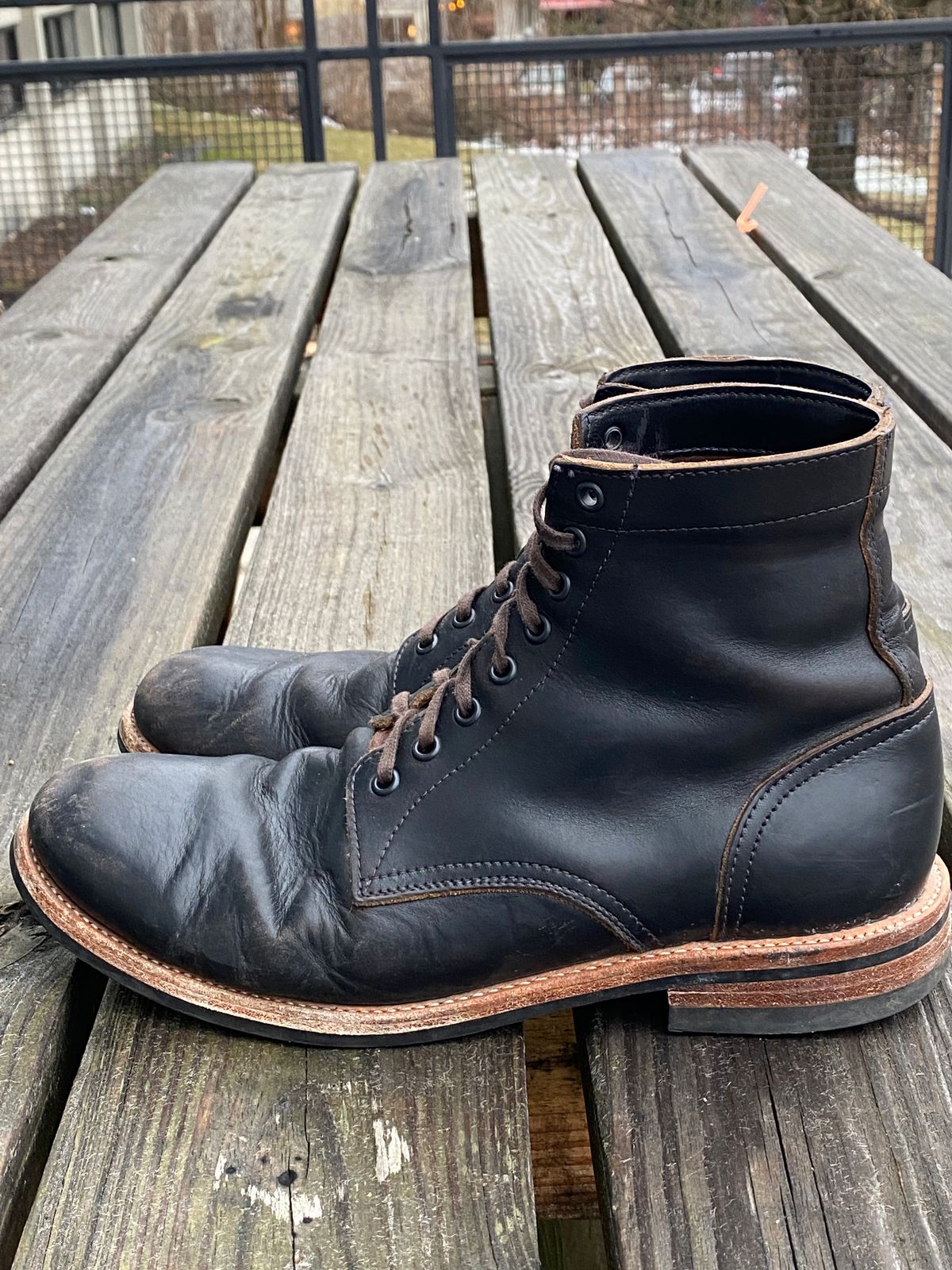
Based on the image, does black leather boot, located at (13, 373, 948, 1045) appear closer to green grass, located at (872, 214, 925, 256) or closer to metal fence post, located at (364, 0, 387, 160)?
metal fence post, located at (364, 0, 387, 160)

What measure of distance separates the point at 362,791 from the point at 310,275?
1.75 meters

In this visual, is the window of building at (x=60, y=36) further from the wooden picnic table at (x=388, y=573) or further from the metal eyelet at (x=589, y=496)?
the metal eyelet at (x=589, y=496)

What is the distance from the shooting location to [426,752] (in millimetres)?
827

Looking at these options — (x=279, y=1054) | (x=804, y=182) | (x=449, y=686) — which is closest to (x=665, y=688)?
(x=449, y=686)

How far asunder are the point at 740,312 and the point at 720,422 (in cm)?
134

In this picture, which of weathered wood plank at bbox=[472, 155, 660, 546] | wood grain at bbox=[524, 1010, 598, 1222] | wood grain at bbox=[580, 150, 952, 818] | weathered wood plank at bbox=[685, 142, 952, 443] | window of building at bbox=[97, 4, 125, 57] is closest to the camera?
wood grain at bbox=[524, 1010, 598, 1222]

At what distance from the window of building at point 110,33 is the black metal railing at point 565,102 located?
23.9 feet

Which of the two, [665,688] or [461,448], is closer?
[665,688]

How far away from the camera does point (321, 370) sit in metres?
1.97

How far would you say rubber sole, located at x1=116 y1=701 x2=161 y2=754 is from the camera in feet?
3.43

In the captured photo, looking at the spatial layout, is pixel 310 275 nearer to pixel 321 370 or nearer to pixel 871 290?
pixel 321 370

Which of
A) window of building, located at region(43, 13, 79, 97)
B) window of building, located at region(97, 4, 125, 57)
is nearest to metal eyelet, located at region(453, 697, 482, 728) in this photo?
window of building, located at region(43, 13, 79, 97)

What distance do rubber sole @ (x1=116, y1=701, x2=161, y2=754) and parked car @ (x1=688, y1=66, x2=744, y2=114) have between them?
3.07 metres

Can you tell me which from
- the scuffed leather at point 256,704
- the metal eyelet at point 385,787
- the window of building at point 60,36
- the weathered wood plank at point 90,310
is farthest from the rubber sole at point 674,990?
the window of building at point 60,36
